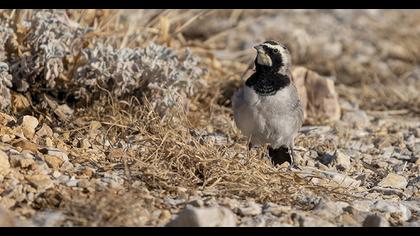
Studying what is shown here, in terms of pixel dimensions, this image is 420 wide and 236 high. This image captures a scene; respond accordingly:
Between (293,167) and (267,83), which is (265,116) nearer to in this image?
(267,83)

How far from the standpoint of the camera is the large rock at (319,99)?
7.07 meters

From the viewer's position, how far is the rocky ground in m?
4.20

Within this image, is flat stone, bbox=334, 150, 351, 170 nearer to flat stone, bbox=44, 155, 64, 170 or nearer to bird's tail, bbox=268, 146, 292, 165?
bird's tail, bbox=268, 146, 292, 165

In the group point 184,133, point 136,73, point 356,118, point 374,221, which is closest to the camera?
point 374,221

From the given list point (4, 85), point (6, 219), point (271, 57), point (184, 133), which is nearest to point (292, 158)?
point (271, 57)

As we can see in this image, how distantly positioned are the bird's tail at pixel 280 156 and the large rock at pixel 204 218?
1.79m

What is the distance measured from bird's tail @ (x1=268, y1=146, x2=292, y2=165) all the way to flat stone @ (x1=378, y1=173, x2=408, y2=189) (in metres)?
0.69

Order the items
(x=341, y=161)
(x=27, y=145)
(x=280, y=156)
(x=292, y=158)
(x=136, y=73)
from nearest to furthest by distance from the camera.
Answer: (x=27, y=145), (x=341, y=161), (x=292, y=158), (x=280, y=156), (x=136, y=73)

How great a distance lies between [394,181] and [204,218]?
71.2 inches

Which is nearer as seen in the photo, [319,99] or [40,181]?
[40,181]

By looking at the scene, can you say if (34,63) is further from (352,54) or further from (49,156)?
(352,54)

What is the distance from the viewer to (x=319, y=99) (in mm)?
7098
